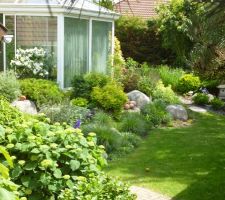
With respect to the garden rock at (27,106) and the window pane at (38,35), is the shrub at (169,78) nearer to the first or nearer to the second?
the window pane at (38,35)

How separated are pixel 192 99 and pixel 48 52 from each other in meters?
5.59

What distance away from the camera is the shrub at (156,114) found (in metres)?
13.3

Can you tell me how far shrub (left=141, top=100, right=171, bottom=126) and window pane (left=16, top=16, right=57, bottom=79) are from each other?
3.06m

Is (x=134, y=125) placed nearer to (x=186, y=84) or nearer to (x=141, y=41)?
(x=186, y=84)

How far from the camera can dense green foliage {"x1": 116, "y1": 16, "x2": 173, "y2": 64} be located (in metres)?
24.5

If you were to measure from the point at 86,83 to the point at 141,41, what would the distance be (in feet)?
36.5

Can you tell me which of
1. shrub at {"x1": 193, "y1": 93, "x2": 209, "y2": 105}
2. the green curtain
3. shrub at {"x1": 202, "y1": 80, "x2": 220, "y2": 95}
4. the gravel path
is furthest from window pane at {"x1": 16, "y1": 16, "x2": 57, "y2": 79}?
the gravel path

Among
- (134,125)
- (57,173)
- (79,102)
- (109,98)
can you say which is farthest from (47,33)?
(57,173)

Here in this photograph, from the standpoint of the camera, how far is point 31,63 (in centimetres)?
1438

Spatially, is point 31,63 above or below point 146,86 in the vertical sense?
above

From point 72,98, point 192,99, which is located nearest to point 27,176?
point 72,98

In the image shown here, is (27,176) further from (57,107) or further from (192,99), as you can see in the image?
(192,99)

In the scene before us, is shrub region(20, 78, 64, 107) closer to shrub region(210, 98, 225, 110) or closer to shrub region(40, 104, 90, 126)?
shrub region(40, 104, 90, 126)

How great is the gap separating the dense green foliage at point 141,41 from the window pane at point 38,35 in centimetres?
1010
